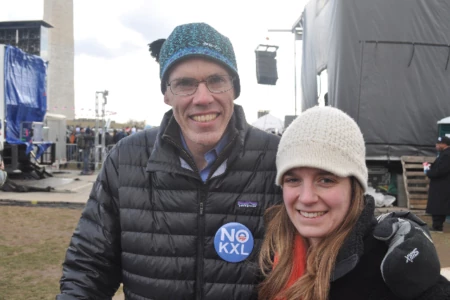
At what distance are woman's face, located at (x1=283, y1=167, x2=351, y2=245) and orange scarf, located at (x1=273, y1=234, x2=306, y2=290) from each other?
66 mm

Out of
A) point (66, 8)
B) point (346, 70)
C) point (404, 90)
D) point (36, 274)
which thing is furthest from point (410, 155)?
Answer: point (66, 8)

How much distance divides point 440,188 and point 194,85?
22.7ft

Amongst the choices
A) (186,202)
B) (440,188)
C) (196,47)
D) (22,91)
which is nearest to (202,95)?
(196,47)

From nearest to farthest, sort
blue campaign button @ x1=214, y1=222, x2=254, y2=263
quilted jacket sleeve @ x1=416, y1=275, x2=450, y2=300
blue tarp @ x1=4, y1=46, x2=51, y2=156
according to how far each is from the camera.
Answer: quilted jacket sleeve @ x1=416, y1=275, x2=450, y2=300
blue campaign button @ x1=214, y1=222, x2=254, y2=263
blue tarp @ x1=4, y1=46, x2=51, y2=156

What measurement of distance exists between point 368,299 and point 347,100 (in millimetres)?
7998

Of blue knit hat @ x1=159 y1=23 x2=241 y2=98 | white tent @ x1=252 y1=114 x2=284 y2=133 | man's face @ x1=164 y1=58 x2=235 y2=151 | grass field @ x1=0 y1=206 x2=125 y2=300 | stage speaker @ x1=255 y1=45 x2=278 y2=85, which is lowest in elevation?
grass field @ x1=0 y1=206 x2=125 y2=300

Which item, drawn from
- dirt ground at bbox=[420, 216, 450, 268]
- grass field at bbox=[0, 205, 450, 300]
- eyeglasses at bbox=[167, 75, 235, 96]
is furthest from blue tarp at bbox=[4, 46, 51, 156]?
eyeglasses at bbox=[167, 75, 235, 96]

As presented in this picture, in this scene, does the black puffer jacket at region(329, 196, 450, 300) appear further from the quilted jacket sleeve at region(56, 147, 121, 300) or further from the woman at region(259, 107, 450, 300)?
the quilted jacket sleeve at region(56, 147, 121, 300)

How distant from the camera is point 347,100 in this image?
893 cm

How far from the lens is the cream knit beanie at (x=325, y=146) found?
59.4 inches

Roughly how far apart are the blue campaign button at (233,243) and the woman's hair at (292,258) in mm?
77

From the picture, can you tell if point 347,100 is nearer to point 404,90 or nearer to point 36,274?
point 404,90

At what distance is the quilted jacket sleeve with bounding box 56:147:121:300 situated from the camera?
1.75m

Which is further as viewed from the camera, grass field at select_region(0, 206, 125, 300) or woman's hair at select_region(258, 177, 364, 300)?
grass field at select_region(0, 206, 125, 300)
